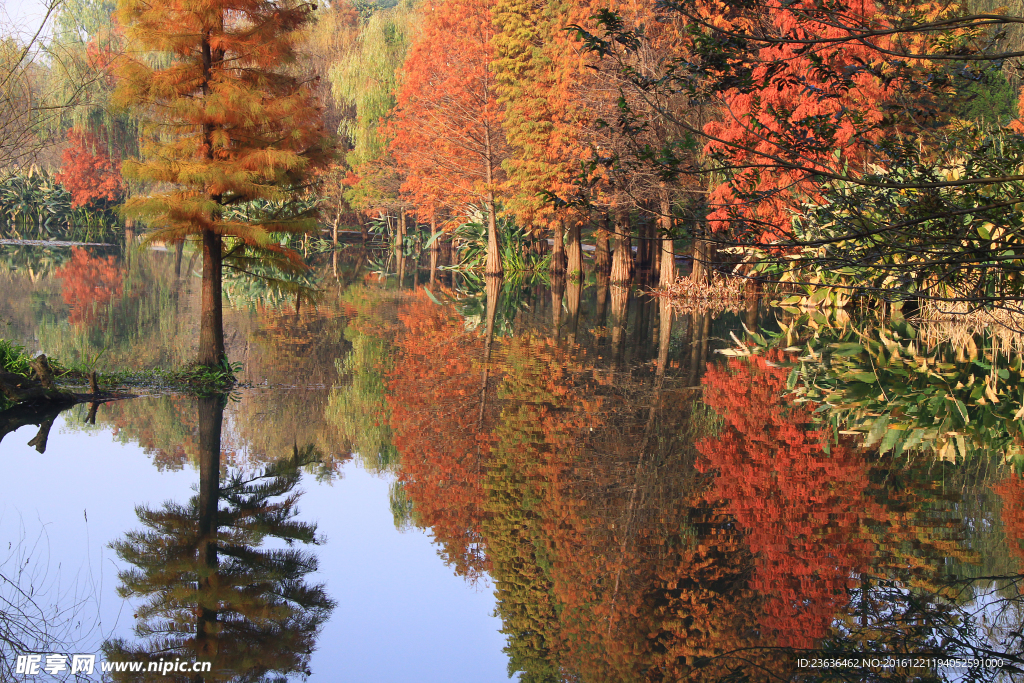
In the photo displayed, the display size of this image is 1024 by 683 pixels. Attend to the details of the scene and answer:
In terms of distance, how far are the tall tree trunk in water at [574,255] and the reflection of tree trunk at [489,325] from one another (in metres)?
2.60

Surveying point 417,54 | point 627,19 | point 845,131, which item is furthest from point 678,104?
point 417,54

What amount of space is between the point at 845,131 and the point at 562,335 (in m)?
7.45

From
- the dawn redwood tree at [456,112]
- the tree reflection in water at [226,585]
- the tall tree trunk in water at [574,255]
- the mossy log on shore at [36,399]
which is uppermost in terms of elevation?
the dawn redwood tree at [456,112]

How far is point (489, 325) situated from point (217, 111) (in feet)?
31.7

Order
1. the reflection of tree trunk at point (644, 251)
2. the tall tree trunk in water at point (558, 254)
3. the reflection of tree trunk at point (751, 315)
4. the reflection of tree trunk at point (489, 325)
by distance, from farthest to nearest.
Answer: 1. the tall tree trunk in water at point (558, 254)
2. the reflection of tree trunk at point (644, 251)
3. the reflection of tree trunk at point (751, 315)
4. the reflection of tree trunk at point (489, 325)

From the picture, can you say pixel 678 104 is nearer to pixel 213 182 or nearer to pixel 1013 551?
pixel 213 182

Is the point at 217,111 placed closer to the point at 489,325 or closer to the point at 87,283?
the point at 489,325

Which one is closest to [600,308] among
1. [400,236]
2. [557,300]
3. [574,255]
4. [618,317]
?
[618,317]

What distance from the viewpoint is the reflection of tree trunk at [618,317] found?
17.0m

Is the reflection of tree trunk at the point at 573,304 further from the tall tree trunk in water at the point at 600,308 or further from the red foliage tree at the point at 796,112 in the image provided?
the red foliage tree at the point at 796,112

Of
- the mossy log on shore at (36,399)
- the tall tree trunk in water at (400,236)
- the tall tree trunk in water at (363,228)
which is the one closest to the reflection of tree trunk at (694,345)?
the mossy log on shore at (36,399)

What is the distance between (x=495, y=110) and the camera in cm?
3070

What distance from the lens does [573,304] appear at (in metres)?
25.5

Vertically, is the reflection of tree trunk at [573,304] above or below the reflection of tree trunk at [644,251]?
below
